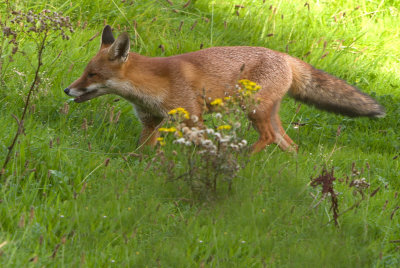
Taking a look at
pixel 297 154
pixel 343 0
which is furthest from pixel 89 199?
pixel 343 0

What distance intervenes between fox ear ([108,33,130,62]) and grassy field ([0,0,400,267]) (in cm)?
57

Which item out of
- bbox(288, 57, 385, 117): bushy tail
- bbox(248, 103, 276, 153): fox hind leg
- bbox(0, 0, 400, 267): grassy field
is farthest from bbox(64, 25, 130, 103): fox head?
bbox(288, 57, 385, 117): bushy tail

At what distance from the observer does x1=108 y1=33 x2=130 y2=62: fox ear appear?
538 centimetres

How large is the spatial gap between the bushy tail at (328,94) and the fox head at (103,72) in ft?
→ 6.05

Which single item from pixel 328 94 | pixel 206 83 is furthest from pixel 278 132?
pixel 206 83

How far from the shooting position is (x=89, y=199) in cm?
393

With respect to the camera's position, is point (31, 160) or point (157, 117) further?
point (157, 117)

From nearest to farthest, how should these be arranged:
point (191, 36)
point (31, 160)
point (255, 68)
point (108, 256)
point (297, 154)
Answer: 1. point (108, 256)
2. point (31, 160)
3. point (297, 154)
4. point (255, 68)
5. point (191, 36)

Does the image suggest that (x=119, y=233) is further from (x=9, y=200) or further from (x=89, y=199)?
(x=9, y=200)

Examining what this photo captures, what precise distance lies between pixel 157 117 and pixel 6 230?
7.96ft

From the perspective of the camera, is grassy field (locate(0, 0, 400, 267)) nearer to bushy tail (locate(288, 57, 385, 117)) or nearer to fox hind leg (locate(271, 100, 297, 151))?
fox hind leg (locate(271, 100, 297, 151))

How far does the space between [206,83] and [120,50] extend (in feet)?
3.07

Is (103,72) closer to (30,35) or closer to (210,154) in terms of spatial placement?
(30,35)

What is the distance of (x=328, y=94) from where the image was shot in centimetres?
590
